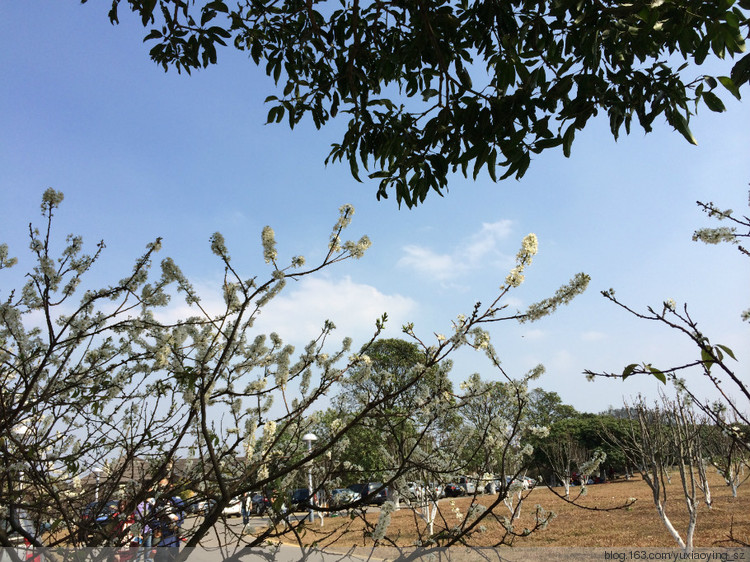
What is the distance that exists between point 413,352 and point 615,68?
18283 millimetres

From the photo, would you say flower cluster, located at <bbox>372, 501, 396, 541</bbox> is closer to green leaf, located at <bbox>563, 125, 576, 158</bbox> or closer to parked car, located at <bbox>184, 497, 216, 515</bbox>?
parked car, located at <bbox>184, 497, 216, 515</bbox>

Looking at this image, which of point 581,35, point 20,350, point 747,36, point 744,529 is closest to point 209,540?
point 20,350

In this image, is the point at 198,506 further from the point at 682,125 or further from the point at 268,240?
the point at 682,125

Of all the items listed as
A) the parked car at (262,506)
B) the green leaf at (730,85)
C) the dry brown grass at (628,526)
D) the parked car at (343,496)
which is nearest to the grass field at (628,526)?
the dry brown grass at (628,526)

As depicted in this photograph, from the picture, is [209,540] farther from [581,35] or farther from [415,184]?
[581,35]

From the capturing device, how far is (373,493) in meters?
1.55

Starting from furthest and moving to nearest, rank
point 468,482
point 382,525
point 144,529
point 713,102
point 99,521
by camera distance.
Answer: point 468,482, point 99,521, point 144,529, point 382,525, point 713,102

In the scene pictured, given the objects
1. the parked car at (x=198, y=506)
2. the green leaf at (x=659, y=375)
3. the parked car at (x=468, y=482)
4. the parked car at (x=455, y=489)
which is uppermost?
the green leaf at (x=659, y=375)

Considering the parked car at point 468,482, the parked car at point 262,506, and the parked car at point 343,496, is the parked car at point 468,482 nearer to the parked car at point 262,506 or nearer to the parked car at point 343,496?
the parked car at point 343,496

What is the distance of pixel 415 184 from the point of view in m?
2.04

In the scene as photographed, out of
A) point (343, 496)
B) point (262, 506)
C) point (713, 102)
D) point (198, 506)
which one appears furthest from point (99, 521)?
point (713, 102)

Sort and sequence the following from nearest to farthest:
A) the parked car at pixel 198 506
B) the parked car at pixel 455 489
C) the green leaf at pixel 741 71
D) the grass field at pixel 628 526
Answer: the green leaf at pixel 741 71 → the parked car at pixel 198 506 → the parked car at pixel 455 489 → the grass field at pixel 628 526

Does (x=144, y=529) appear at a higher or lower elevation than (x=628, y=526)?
higher

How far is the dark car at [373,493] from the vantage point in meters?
1.57
